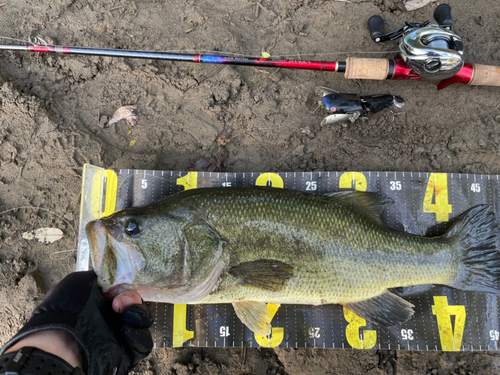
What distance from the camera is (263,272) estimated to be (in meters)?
2.74

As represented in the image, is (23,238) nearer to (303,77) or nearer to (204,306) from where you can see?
(204,306)

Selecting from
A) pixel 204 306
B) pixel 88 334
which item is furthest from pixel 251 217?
pixel 88 334

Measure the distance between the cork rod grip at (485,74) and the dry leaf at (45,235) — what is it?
4979 millimetres

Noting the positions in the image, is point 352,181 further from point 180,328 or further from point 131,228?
point 180,328

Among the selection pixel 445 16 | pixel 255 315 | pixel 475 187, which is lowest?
pixel 255 315

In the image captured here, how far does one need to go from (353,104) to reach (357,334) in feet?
8.23

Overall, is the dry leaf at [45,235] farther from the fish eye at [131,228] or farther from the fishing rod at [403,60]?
the fishing rod at [403,60]

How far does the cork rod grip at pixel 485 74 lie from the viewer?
11.3ft

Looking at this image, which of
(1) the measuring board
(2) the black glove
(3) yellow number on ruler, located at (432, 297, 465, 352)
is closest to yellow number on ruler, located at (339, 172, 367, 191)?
(1) the measuring board

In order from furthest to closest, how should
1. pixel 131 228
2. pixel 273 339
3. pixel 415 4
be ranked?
pixel 415 4
pixel 273 339
pixel 131 228

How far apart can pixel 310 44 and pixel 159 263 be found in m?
3.09

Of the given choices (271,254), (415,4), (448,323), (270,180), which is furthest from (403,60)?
(448,323)

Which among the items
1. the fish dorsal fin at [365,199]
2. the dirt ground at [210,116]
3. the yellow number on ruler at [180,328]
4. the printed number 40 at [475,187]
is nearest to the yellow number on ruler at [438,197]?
the dirt ground at [210,116]

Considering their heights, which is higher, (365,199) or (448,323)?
(365,199)
